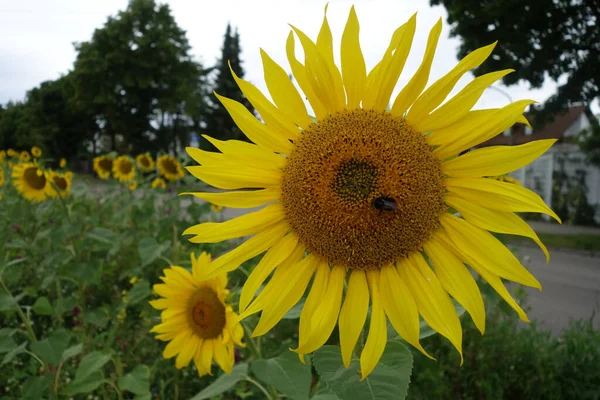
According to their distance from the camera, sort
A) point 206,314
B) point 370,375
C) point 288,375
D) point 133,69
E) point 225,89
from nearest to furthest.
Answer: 1. point 370,375
2. point 288,375
3. point 206,314
4. point 133,69
5. point 225,89

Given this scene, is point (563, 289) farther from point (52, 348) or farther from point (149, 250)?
point (52, 348)

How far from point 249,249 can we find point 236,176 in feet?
0.57

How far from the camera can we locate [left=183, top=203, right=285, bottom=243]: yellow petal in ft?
3.63

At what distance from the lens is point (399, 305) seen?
3.53 ft

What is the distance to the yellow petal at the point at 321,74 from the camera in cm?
106

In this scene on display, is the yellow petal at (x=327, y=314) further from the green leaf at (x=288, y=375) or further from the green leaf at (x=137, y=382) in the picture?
the green leaf at (x=137, y=382)

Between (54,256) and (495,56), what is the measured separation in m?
13.8

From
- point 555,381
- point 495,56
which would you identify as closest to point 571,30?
point 495,56

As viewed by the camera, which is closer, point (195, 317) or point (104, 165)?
point (195, 317)

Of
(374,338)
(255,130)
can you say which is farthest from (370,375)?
(255,130)

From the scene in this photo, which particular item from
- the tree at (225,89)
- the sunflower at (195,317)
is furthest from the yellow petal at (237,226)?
the tree at (225,89)

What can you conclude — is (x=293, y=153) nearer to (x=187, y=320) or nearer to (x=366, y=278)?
(x=366, y=278)

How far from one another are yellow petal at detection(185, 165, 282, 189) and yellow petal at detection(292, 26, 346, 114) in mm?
223

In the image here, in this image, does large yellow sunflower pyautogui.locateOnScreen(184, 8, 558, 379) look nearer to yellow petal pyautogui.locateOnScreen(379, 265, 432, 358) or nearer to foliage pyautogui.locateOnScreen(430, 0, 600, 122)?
yellow petal pyautogui.locateOnScreen(379, 265, 432, 358)
